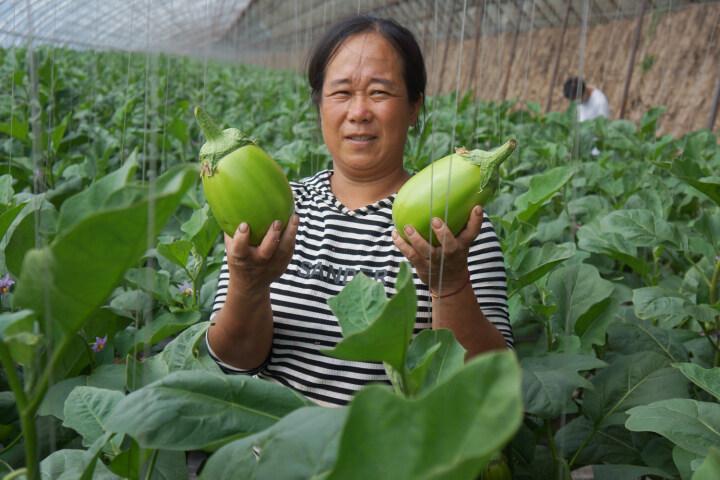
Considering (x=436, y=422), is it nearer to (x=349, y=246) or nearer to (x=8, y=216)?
(x=8, y=216)

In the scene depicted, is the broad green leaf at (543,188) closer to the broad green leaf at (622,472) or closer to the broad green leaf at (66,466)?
the broad green leaf at (622,472)

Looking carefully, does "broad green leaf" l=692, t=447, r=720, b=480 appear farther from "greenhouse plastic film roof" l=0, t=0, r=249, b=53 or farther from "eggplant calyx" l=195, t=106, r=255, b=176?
"greenhouse plastic film roof" l=0, t=0, r=249, b=53

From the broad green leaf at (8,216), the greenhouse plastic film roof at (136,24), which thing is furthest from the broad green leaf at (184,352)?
the greenhouse plastic film roof at (136,24)

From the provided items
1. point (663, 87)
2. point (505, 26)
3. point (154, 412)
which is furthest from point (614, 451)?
point (505, 26)

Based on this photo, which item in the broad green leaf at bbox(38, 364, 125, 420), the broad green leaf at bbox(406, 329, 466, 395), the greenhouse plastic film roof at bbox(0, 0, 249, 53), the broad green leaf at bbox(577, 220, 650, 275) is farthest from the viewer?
the greenhouse plastic film roof at bbox(0, 0, 249, 53)

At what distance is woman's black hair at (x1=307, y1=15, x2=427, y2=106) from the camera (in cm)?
131

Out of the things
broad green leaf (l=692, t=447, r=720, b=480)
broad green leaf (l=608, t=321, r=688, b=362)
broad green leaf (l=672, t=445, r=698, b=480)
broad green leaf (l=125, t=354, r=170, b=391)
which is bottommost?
broad green leaf (l=608, t=321, r=688, b=362)

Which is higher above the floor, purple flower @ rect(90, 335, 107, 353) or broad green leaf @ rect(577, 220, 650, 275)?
broad green leaf @ rect(577, 220, 650, 275)

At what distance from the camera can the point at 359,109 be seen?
125 cm

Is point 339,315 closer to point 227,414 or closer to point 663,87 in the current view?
point 227,414

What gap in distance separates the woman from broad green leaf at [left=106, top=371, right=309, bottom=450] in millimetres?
513

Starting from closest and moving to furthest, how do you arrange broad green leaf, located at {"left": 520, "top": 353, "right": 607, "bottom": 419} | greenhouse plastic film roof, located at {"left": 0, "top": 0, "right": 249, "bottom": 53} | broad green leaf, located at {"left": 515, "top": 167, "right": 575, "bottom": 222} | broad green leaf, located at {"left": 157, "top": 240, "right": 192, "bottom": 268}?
broad green leaf, located at {"left": 520, "top": 353, "right": 607, "bottom": 419}
broad green leaf, located at {"left": 157, "top": 240, "right": 192, "bottom": 268}
broad green leaf, located at {"left": 515, "top": 167, "right": 575, "bottom": 222}
greenhouse plastic film roof, located at {"left": 0, "top": 0, "right": 249, "bottom": 53}

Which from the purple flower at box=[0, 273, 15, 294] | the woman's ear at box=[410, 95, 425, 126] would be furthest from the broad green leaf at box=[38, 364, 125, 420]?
the woman's ear at box=[410, 95, 425, 126]

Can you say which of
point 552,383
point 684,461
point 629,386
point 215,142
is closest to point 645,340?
point 629,386
